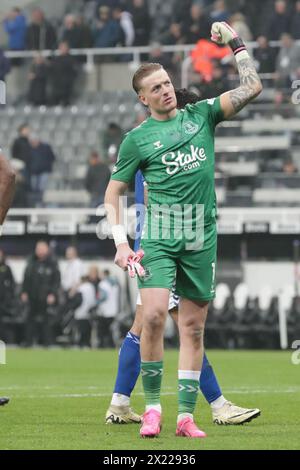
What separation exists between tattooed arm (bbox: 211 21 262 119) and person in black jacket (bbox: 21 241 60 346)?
14330 millimetres

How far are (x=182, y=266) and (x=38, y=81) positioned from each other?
70.6 ft

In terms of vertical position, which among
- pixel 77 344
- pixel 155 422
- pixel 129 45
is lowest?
pixel 77 344

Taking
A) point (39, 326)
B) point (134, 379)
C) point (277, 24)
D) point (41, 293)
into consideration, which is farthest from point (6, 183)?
point (277, 24)

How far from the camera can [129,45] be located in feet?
97.7

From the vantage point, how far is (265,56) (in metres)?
26.7

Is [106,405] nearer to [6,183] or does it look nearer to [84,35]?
[6,183]

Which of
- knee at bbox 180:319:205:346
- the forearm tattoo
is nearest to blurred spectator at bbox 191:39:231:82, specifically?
the forearm tattoo

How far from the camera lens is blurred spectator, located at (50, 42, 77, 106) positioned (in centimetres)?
2930

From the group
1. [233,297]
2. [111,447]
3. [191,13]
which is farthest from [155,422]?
[191,13]

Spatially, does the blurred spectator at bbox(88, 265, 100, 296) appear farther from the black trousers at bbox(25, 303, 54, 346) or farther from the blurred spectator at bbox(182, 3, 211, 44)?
the blurred spectator at bbox(182, 3, 211, 44)

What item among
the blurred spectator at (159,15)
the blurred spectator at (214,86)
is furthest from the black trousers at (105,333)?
the blurred spectator at (159,15)

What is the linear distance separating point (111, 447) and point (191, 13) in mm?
21519

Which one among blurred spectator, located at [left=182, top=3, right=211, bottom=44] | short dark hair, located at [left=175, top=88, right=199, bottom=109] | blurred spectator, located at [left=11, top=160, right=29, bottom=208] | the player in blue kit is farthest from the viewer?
blurred spectator, located at [left=182, top=3, right=211, bottom=44]
